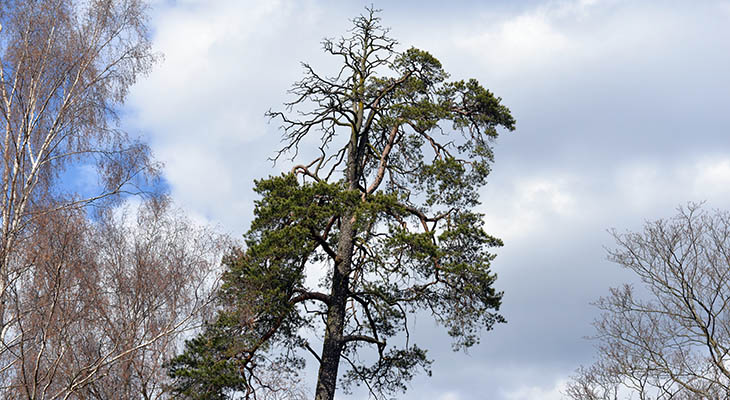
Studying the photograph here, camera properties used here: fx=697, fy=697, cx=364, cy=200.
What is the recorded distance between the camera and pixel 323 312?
44.0 feet

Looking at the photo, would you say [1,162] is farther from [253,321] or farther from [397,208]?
[397,208]

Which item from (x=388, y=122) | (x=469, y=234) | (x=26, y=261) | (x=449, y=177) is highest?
(x=388, y=122)

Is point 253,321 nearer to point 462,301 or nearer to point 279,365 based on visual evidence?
point 279,365

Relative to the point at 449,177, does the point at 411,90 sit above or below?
above

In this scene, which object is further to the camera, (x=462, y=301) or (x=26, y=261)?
(x=462, y=301)

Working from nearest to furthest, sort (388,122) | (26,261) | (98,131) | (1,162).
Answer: (26,261) < (1,162) < (98,131) < (388,122)

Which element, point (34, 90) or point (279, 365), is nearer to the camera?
point (34, 90)

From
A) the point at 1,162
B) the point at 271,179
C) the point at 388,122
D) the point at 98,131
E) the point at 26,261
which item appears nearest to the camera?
the point at 26,261

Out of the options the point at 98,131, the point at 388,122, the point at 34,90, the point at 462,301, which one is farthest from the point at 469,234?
the point at 34,90

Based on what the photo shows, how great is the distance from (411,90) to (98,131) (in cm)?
608

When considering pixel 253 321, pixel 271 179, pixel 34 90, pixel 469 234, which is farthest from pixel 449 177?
→ pixel 34 90

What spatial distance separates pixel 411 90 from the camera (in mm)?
14273

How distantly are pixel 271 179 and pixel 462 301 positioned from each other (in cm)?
416

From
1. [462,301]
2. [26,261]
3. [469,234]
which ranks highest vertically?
[469,234]
